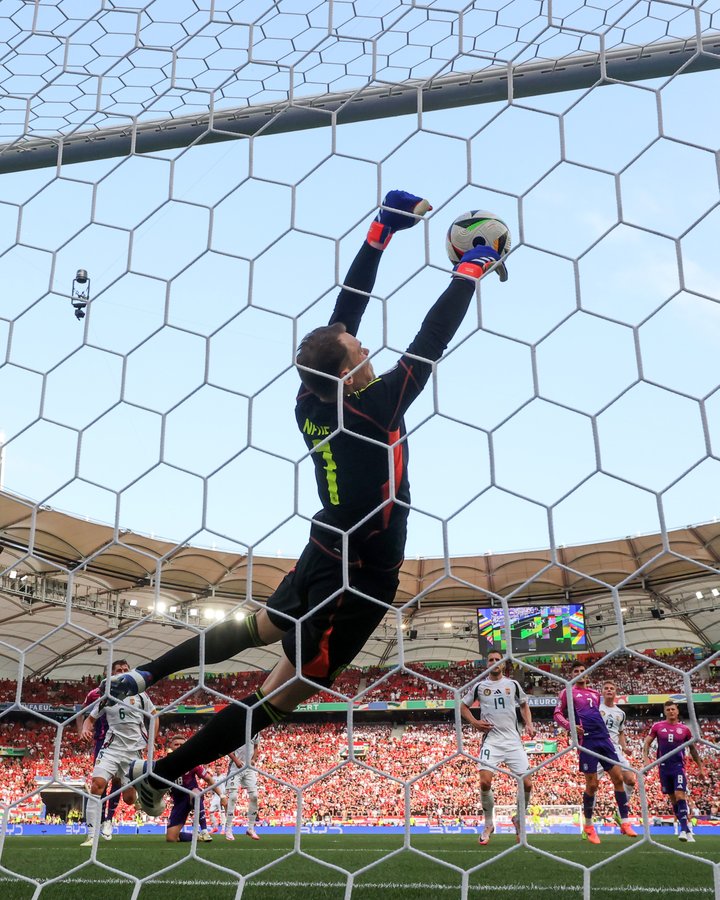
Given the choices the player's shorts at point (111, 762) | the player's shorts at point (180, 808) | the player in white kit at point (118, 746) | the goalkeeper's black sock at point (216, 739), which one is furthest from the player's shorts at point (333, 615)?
the player's shorts at point (111, 762)

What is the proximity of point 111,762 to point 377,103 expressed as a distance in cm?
442

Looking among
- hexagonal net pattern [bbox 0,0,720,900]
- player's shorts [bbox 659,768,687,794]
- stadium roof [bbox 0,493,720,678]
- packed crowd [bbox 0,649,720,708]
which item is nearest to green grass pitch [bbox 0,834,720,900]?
hexagonal net pattern [bbox 0,0,720,900]

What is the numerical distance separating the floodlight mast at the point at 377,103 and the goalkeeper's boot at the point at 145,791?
183cm

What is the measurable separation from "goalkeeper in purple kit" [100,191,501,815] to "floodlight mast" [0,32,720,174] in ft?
1.33

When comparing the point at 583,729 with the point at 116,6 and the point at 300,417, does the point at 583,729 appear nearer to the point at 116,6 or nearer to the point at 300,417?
the point at 300,417

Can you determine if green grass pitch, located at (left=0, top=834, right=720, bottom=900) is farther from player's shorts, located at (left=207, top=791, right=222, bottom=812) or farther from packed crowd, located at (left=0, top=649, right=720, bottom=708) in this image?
packed crowd, located at (left=0, top=649, right=720, bottom=708)

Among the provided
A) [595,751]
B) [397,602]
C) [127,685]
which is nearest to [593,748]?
[595,751]

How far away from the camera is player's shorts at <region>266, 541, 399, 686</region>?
2053 millimetres

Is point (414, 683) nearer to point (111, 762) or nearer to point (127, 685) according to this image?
point (111, 762)

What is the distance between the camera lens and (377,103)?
8.08 feet

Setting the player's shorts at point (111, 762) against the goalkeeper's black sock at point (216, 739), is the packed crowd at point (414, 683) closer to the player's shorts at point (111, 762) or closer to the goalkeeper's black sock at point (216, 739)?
the player's shorts at point (111, 762)

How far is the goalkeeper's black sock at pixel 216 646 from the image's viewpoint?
2270 mm

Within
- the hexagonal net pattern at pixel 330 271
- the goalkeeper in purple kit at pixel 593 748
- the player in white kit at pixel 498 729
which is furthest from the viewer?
the goalkeeper in purple kit at pixel 593 748

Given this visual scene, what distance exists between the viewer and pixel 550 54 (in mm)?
2357
